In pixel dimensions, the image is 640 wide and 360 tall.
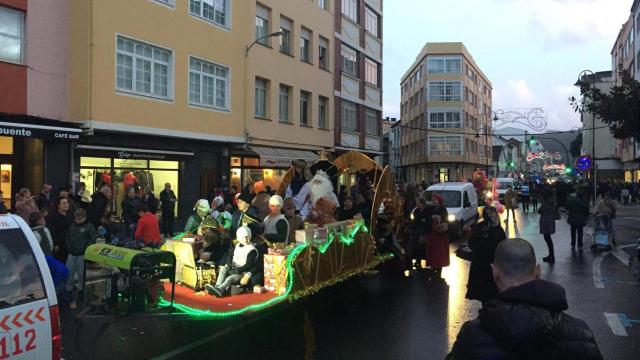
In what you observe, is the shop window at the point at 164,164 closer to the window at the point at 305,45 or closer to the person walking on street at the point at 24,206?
the person walking on street at the point at 24,206

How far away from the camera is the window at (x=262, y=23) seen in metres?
23.1

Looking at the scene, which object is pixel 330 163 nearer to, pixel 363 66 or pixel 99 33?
pixel 99 33

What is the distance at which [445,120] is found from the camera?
207ft

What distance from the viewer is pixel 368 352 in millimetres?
6387

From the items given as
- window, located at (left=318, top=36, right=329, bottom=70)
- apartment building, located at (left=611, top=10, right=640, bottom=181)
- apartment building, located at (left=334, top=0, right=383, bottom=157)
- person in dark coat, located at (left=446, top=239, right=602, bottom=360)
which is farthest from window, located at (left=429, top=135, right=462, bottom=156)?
person in dark coat, located at (left=446, top=239, right=602, bottom=360)

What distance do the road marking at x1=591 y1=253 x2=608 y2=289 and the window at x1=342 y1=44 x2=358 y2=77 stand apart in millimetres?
19033

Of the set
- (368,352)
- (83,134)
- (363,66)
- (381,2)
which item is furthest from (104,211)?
(381,2)

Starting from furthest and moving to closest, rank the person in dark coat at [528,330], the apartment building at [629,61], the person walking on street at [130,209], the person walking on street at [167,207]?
the apartment building at [629,61], the person walking on street at [167,207], the person walking on street at [130,209], the person in dark coat at [528,330]

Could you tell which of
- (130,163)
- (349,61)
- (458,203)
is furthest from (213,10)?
(349,61)

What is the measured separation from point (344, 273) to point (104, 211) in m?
6.45

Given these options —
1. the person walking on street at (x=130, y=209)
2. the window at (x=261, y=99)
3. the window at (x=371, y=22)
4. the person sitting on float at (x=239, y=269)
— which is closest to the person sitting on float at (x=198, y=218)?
the person sitting on float at (x=239, y=269)

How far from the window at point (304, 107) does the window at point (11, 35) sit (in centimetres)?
1382

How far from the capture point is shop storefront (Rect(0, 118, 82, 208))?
14438 mm

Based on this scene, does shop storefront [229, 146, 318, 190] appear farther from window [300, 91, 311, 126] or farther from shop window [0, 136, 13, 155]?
shop window [0, 136, 13, 155]
